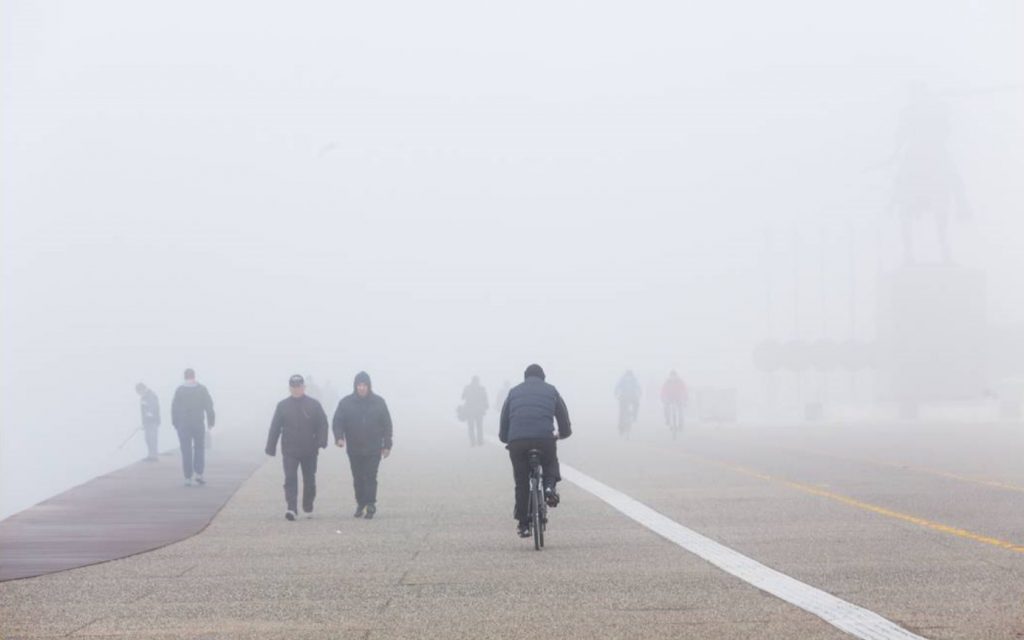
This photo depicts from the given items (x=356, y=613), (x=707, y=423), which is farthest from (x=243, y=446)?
(x=356, y=613)

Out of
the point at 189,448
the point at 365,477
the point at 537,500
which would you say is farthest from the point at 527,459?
the point at 189,448

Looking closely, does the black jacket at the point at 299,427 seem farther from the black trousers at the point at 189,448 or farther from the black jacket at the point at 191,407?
the black trousers at the point at 189,448

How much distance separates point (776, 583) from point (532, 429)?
4.64 meters

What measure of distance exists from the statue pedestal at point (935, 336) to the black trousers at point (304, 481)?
144 feet

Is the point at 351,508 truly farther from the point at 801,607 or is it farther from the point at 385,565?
the point at 801,607

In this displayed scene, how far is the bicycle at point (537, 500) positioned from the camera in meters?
16.0

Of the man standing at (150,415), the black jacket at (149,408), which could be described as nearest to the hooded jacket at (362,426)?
the man standing at (150,415)

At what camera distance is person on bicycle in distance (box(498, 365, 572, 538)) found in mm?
16875

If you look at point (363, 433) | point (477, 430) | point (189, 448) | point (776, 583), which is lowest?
point (776, 583)

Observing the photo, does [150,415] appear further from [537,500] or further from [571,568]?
[571,568]

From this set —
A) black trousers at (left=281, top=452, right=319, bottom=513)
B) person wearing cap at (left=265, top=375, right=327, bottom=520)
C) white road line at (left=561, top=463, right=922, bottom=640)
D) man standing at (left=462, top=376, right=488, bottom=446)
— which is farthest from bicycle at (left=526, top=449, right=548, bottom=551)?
man standing at (left=462, top=376, right=488, bottom=446)

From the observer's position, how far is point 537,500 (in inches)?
641

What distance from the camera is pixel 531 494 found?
16.7 m

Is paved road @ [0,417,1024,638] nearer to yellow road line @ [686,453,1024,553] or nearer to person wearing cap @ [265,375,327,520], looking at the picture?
yellow road line @ [686,453,1024,553]
